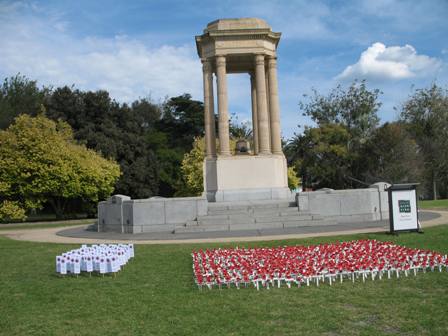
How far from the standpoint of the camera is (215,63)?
28109 millimetres

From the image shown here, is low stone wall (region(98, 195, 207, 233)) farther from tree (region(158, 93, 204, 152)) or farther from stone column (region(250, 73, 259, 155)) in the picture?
tree (region(158, 93, 204, 152))

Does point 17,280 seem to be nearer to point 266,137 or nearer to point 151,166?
point 266,137

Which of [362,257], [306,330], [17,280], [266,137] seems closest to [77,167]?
[266,137]

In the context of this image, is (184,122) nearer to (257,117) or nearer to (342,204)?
(257,117)

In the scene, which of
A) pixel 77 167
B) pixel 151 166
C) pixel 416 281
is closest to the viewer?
pixel 416 281

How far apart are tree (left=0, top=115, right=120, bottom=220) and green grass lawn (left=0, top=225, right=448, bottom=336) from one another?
28.9 m

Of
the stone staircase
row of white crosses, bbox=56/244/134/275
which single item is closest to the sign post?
the stone staircase

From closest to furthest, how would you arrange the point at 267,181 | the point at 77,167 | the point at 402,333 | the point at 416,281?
1. the point at 402,333
2. the point at 416,281
3. the point at 267,181
4. the point at 77,167

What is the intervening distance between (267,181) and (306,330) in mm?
20545

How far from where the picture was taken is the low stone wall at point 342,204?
23531mm

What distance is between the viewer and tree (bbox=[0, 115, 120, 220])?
38344 mm

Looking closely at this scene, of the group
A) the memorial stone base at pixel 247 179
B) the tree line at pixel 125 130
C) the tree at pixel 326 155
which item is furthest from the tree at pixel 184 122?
the memorial stone base at pixel 247 179

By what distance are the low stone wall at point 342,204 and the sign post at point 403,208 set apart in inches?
214

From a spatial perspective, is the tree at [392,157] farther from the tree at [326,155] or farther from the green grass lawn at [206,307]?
the green grass lawn at [206,307]
